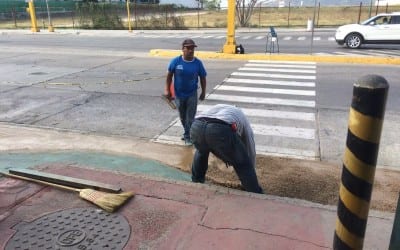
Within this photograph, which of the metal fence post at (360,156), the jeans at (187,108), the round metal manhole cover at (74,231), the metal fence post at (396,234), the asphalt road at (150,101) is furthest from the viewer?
the asphalt road at (150,101)

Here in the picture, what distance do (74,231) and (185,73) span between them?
10.9 ft

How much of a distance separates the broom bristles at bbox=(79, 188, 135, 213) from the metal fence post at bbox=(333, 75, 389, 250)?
229 centimetres

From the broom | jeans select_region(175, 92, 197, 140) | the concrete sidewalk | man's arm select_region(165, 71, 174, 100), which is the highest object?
man's arm select_region(165, 71, 174, 100)

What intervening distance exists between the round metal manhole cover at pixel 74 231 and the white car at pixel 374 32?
59.9 ft

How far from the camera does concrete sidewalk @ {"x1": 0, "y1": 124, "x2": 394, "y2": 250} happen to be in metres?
3.65

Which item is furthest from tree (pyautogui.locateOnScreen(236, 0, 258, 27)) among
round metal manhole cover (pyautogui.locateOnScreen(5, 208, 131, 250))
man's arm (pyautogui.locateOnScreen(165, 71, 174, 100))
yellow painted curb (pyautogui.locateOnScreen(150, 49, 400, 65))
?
round metal manhole cover (pyautogui.locateOnScreen(5, 208, 131, 250))

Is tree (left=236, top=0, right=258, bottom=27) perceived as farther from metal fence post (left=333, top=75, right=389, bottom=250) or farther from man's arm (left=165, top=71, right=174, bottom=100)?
metal fence post (left=333, top=75, right=389, bottom=250)

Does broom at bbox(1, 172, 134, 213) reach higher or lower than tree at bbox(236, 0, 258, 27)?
lower

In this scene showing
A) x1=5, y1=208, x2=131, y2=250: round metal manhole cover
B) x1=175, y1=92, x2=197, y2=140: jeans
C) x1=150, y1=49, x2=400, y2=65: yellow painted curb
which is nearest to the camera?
x1=5, y1=208, x2=131, y2=250: round metal manhole cover

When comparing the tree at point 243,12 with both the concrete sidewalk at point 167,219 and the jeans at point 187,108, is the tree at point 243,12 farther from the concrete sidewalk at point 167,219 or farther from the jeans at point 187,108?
the concrete sidewalk at point 167,219

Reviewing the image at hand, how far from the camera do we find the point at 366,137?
2414mm

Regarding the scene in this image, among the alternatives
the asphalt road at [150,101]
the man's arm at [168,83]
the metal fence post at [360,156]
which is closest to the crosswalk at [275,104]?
the asphalt road at [150,101]

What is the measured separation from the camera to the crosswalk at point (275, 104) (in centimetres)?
687

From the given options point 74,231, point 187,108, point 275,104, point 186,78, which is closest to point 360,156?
point 74,231
